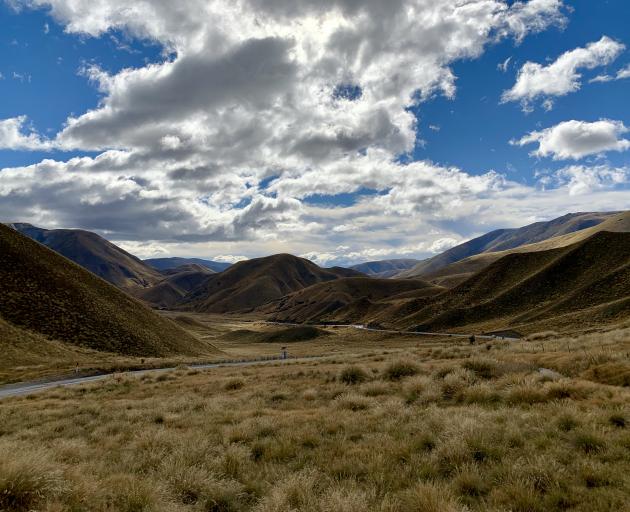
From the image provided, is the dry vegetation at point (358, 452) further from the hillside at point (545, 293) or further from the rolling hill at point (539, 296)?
the hillside at point (545, 293)

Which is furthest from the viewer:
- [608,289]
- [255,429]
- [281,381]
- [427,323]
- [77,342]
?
[427,323]

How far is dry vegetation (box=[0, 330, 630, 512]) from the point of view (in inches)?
236

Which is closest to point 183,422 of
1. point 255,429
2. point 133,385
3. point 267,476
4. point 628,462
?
point 255,429

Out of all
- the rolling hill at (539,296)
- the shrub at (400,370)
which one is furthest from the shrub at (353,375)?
the rolling hill at (539,296)

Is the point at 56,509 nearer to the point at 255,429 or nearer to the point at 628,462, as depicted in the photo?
the point at 255,429

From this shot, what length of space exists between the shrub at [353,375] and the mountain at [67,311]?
51.9 metres

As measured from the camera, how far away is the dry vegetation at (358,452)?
236 inches

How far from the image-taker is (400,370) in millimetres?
19156

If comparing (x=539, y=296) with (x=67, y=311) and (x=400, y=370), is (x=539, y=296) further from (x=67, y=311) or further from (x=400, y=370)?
(x=67, y=311)

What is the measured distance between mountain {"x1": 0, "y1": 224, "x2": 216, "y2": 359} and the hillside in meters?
67.6

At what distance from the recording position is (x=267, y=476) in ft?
25.2

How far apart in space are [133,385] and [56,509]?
24.4 m

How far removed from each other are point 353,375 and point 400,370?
7.45ft

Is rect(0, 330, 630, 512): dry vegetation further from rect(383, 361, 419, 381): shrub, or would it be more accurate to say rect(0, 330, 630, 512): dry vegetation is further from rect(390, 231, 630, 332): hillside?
rect(390, 231, 630, 332): hillside
